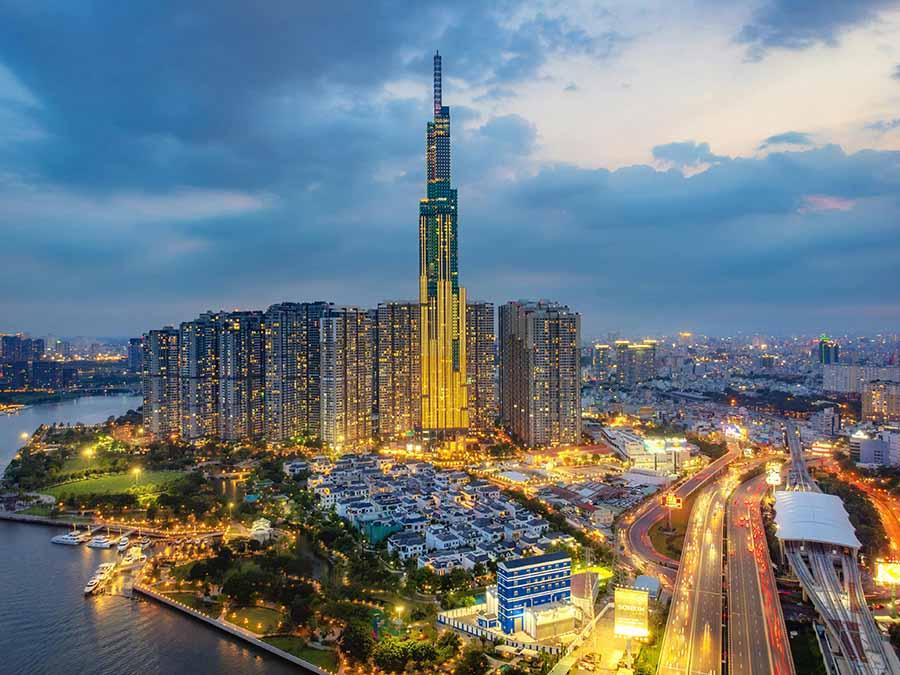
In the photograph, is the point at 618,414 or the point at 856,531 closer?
the point at 856,531

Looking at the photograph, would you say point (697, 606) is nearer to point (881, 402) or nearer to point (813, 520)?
point (813, 520)

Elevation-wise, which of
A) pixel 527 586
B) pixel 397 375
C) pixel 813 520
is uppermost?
pixel 397 375

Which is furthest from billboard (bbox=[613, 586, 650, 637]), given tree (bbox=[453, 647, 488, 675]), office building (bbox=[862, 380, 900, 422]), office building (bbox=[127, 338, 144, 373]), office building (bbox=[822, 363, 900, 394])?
office building (bbox=[127, 338, 144, 373])

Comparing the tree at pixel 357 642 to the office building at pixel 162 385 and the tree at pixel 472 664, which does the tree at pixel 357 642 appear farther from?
the office building at pixel 162 385

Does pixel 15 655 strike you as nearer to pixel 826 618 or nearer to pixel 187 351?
pixel 826 618

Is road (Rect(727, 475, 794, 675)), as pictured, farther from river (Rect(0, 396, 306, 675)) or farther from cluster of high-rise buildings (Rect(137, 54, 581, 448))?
cluster of high-rise buildings (Rect(137, 54, 581, 448))

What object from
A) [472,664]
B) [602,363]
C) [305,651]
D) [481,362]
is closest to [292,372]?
[481,362]

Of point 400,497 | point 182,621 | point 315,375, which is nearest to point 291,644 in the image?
point 182,621
